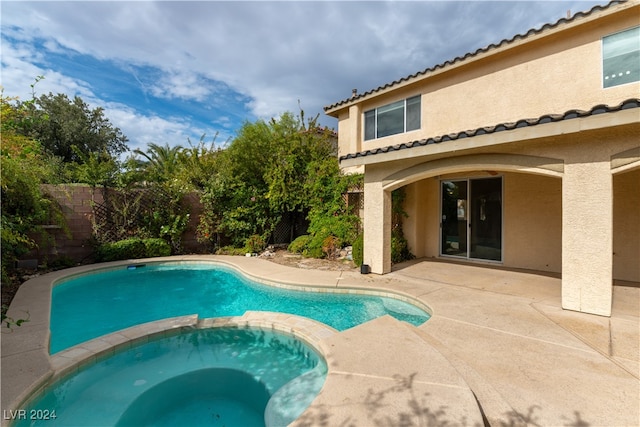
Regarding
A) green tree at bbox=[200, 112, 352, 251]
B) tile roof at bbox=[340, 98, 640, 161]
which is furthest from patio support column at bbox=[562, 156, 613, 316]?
green tree at bbox=[200, 112, 352, 251]

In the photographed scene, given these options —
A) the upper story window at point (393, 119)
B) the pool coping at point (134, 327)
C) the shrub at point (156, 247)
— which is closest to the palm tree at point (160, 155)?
the shrub at point (156, 247)

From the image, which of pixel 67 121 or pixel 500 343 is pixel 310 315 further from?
pixel 67 121

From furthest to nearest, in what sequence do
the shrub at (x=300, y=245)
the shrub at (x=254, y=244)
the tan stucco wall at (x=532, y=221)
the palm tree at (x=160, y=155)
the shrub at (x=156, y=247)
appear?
the palm tree at (x=160, y=155), the shrub at (x=254, y=244), the shrub at (x=300, y=245), the shrub at (x=156, y=247), the tan stucco wall at (x=532, y=221)

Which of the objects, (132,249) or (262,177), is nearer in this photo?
(132,249)

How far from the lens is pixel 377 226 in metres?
11.2

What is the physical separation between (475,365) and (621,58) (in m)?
10.8

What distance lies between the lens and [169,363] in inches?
237

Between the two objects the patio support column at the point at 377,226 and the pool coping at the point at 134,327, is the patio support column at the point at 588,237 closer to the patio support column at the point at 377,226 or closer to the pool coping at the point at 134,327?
the pool coping at the point at 134,327

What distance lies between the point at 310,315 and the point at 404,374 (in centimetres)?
440

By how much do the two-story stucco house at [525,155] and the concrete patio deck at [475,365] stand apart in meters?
1.53

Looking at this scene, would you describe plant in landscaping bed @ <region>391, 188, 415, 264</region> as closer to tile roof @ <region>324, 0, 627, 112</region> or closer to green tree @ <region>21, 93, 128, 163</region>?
tile roof @ <region>324, 0, 627, 112</region>

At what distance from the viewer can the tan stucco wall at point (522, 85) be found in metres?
9.20

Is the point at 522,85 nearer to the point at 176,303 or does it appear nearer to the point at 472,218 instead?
the point at 472,218

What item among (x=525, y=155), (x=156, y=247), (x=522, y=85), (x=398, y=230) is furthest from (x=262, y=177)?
(x=525, y=155)
